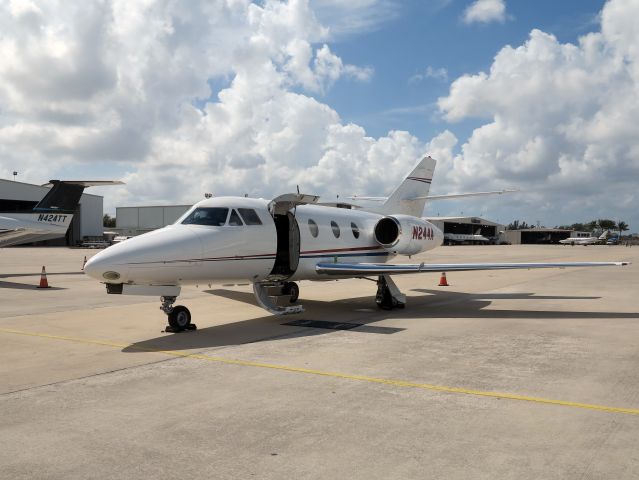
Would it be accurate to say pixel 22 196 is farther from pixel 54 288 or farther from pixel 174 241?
pixel 174 241

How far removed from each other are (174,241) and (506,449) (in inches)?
271

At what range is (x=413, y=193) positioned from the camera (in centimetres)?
1908

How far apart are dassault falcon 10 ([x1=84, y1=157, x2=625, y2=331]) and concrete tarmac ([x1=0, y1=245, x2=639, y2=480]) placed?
98 centimetres

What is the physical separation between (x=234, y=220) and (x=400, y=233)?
622cm

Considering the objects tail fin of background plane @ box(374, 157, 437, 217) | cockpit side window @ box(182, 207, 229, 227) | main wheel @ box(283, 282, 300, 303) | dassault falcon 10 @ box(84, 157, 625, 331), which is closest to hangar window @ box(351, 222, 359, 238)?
dassault falcon 10 @ box(84, 157, 625, 331)

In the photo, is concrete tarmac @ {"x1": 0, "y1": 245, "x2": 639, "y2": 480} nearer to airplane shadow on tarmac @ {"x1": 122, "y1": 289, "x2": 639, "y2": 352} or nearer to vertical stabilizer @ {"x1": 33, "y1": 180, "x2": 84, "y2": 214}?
airplane shadow on tarmac @ {"x1": 122, "y1": 289, "x2": 639, "y2": 352}

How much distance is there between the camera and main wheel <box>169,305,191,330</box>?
995 cm

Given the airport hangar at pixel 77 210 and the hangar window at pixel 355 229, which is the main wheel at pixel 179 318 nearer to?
the hangar window at pixel 355 229

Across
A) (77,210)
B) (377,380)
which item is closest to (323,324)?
(377,380)

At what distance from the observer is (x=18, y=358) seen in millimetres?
7867

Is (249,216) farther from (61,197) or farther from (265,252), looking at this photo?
(61,197)

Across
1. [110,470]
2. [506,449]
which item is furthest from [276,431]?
[506,449]

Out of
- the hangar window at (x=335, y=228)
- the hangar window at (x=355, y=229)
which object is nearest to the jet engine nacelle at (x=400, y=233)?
the hangar window at (x=355, y=229)

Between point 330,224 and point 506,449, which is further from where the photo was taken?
point 330,224
